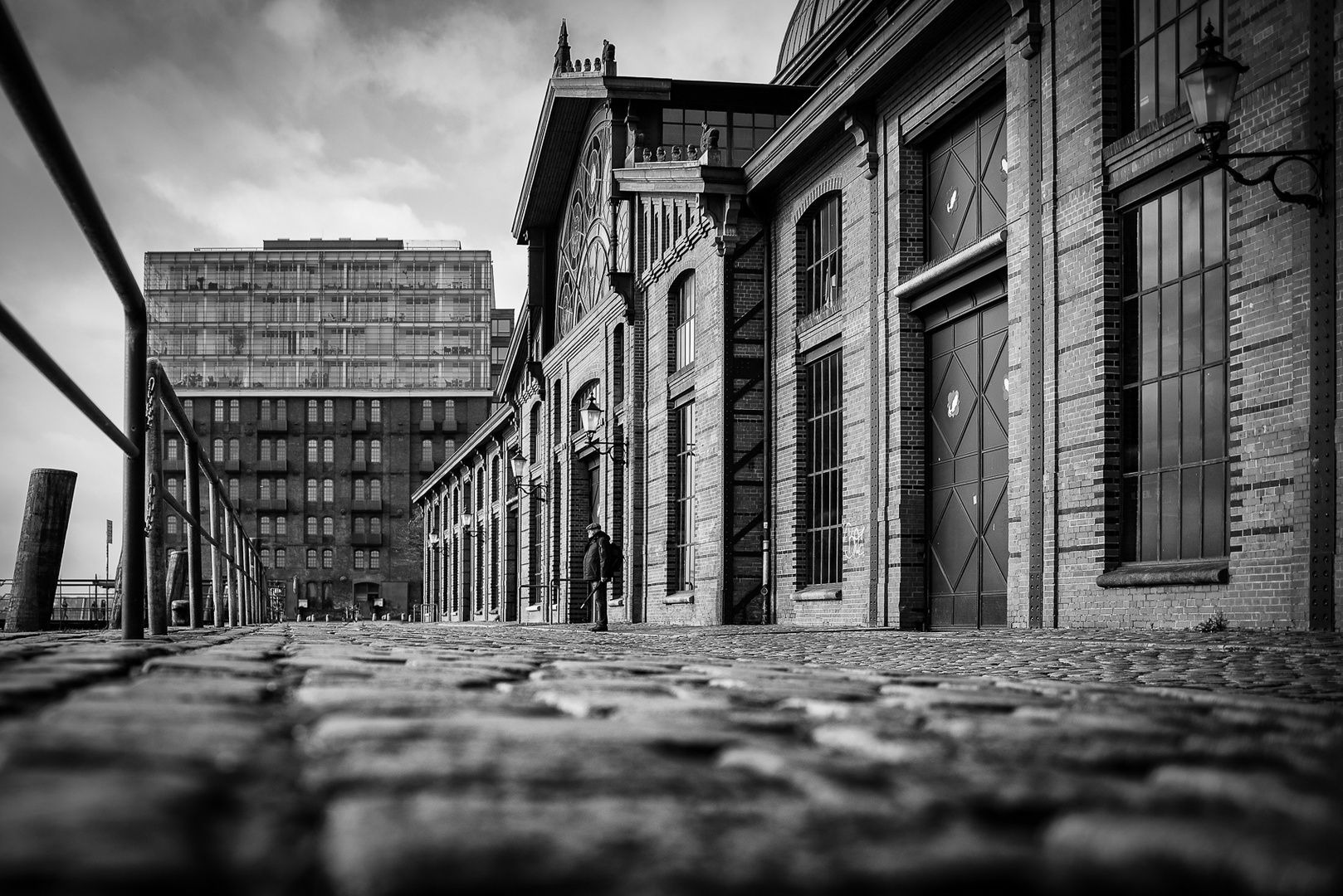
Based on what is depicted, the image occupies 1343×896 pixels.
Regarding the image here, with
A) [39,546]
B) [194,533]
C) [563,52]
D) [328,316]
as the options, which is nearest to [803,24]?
[563,52]

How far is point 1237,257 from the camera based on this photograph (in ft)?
33.0

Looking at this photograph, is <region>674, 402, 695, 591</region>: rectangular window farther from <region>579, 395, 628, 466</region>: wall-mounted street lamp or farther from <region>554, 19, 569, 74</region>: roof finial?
<region>554, 19, 569, 74</region>: roof finial

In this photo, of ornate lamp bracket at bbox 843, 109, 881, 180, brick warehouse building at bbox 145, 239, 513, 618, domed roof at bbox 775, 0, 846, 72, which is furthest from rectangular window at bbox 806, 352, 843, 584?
brick warehouse building at bbox 145, 239, 513, 618

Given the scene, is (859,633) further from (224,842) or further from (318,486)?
(318,486)

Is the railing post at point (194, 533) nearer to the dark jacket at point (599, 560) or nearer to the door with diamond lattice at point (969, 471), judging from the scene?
the door with diamond lattice at point (969, 471)

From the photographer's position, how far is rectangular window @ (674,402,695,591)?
22688 mm

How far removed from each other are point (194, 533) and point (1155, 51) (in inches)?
348

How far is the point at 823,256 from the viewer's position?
1894 centimetres

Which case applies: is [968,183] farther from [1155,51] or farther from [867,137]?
[1155,51]

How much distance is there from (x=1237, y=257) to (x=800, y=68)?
55.6 feet

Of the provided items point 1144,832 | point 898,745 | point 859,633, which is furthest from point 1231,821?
point 859,633

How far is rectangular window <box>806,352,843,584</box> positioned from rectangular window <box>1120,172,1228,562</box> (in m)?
6.39

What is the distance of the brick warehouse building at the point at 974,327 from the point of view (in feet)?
32.0

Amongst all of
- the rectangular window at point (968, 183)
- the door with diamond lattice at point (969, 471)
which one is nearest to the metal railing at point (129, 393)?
the door with diamond lattice at point (969, 471)
